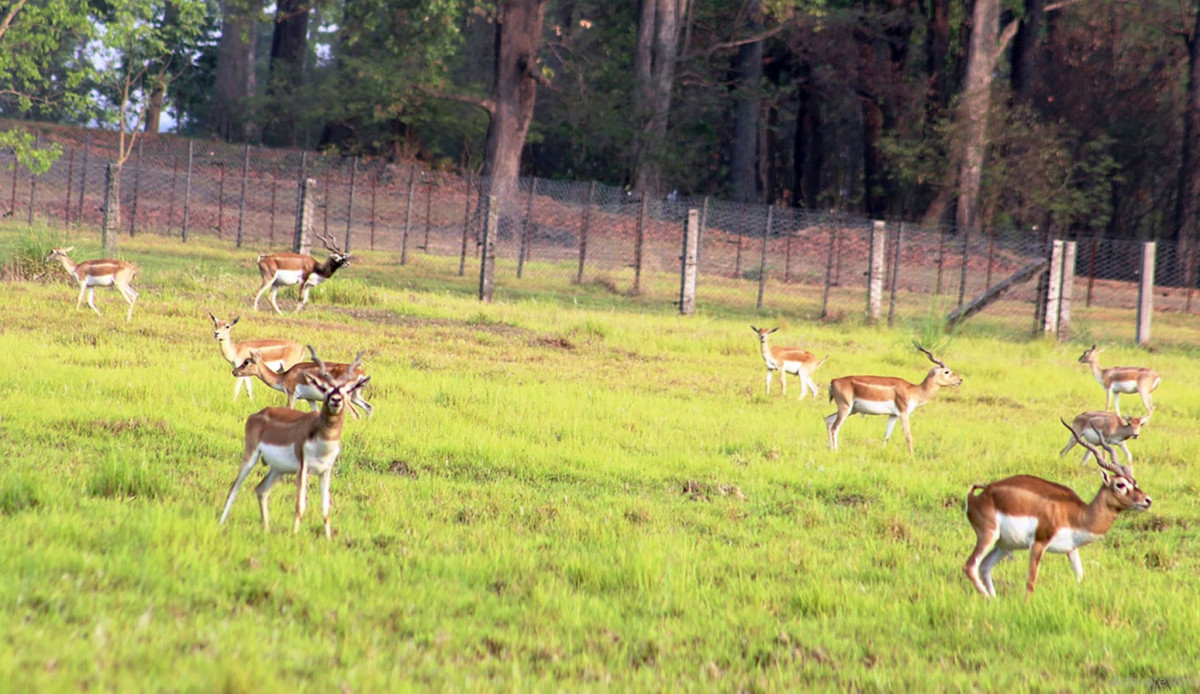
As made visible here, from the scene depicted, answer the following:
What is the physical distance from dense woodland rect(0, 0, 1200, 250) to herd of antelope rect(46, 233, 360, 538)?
18783 millimetres

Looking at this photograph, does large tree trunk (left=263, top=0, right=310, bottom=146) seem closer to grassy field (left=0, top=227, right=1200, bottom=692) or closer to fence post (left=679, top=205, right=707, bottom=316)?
fence post (left=679, top=205, right=707, bottom=316)

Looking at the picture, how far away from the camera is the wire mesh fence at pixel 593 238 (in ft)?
95.1

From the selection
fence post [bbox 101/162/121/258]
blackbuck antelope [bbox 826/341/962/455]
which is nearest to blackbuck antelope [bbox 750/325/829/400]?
blackbuck antelope [bbox 826/341/962/455]

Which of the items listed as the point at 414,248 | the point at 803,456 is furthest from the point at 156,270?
the point at 803,456

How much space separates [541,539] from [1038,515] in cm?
299

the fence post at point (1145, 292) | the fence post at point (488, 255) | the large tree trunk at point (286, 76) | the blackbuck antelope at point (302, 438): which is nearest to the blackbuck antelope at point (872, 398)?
the blackbuck antelope at point (302, 438)

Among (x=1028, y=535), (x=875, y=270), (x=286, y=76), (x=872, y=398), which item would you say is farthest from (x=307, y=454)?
(x=286, y=76)

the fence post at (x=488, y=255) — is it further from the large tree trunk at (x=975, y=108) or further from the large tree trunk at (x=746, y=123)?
the large tree trunk at (x=746, y=123)

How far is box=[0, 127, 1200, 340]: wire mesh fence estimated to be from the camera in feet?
95.1

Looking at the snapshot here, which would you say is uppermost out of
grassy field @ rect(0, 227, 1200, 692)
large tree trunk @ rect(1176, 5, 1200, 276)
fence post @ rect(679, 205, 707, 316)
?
large tree trunk @ rect(1176, 5, 1200, 276)

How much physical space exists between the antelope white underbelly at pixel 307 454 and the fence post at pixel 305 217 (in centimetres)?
1515

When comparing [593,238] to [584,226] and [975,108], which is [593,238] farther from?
[975,108]

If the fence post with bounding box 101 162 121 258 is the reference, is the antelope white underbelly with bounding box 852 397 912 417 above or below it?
below

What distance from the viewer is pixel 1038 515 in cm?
693
